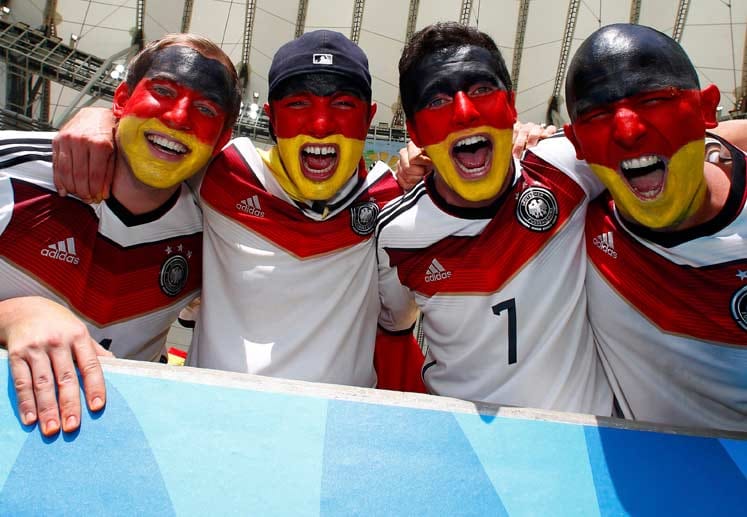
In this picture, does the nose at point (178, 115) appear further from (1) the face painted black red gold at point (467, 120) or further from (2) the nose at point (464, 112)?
(2) the nose at point (464, 112)

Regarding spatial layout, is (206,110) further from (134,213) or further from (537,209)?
(537,209)

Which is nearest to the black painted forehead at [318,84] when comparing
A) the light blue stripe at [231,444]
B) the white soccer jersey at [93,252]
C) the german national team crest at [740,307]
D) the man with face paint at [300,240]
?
the man with face paint at [300,240]

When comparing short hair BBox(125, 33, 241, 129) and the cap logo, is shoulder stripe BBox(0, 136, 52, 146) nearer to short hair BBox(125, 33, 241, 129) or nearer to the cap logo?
short hair BBox(125, 33, 241, 129)

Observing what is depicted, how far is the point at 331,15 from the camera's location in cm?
1616

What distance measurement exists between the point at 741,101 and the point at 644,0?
4385 millimetres

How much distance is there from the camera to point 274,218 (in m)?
2.57

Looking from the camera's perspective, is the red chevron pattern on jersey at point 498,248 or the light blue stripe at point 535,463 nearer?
the light blue stripe at point 535,463

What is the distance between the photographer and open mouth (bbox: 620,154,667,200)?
1.88 metres

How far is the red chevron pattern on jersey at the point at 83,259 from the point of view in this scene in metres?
2.20

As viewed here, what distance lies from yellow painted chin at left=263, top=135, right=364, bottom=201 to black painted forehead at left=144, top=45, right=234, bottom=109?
391mm

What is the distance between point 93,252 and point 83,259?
60 millimetres

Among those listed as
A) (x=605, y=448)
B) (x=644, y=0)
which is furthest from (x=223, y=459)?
(x=644, y=0)

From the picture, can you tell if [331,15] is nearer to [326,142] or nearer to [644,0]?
[644,0]

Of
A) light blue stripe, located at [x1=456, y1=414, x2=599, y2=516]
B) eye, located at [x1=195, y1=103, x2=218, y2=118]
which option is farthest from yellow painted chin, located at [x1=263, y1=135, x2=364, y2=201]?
light blue stripe, located at [x1=456, y1=414, x2=599, y2=516]
